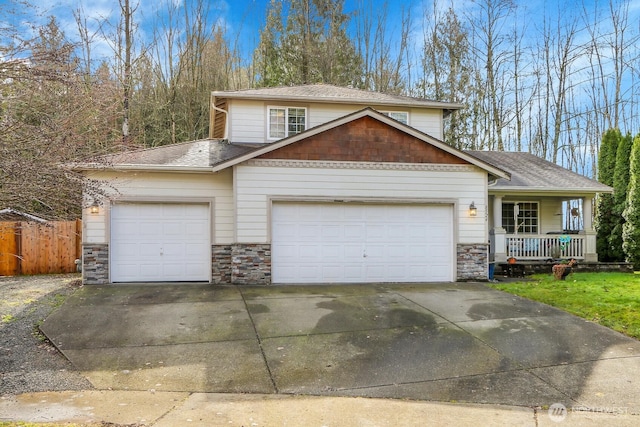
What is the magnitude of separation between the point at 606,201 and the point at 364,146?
10.9m

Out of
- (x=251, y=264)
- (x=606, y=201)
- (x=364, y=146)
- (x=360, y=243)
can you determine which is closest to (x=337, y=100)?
(x=364, y=146)

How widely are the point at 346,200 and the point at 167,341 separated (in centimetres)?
580

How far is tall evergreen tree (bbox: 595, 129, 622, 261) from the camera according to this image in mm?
15242

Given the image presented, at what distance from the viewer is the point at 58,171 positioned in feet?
14.2

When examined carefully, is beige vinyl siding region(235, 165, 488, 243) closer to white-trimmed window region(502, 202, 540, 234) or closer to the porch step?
the porch step

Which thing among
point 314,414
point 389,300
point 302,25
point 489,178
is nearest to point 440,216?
point 489,178

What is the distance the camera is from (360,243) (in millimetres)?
10703

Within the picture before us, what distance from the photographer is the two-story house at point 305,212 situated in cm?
1025

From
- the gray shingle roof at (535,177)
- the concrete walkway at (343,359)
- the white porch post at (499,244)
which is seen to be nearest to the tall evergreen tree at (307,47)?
the gray shingle roof at (535,177)

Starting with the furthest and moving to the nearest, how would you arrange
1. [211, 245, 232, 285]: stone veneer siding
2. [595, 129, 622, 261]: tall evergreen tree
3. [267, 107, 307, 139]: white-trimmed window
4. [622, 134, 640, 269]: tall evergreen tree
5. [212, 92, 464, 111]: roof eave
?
1. [595, 129, 622, 261]: tall evergreen tree
2. [622, 134, 640, 269]: tall evergreen tree
3. [267, 107, 307, 139]: white-trimmed window
4. [212, 92, 464, 111]: roof eave
5. [211, 245, 232, 285]: stone veneer siding

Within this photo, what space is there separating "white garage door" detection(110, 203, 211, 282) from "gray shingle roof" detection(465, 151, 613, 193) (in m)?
8.91

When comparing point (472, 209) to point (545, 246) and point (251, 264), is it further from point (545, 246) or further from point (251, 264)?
point (251, 264)

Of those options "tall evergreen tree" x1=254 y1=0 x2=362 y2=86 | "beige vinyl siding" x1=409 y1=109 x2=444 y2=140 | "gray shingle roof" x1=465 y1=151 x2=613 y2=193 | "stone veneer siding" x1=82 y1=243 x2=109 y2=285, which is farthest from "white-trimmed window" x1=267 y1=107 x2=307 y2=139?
"tall evergreen tree" x1=254 y1=0 x2=362 y2=86

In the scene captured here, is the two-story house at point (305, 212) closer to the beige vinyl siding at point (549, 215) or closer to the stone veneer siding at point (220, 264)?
the stone veneer siding at point (220, 264)
